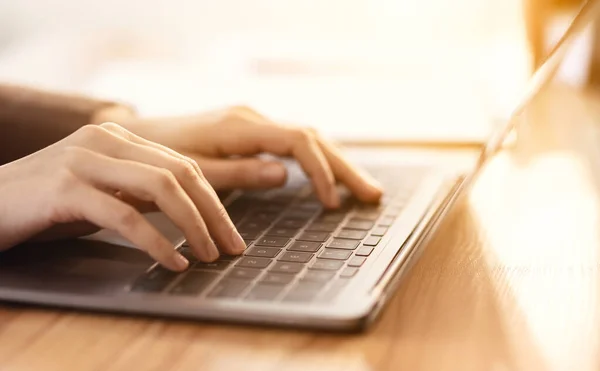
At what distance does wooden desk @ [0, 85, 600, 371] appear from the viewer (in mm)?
448

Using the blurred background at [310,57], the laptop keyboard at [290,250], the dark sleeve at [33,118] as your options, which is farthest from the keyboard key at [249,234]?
the blurred background at [310,57]

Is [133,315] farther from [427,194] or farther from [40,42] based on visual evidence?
[40,42]

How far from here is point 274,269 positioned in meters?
0.55

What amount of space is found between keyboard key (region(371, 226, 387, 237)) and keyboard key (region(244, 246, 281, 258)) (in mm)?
83

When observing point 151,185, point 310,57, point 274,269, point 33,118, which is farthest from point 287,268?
point 310,57

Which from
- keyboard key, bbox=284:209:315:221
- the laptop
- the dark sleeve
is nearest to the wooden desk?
the laptop

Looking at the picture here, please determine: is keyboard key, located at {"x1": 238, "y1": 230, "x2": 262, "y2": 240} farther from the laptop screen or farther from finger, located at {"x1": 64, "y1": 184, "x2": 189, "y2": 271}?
the laptop screen

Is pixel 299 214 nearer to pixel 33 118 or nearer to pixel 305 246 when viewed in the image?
pixel 305 246

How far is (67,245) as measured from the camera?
2.02 ft

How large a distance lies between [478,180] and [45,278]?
45 cm

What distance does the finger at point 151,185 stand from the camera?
0.55m

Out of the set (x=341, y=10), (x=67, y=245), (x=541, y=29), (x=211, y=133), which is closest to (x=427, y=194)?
(x=211, y=133)

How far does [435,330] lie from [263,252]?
0.16 meters

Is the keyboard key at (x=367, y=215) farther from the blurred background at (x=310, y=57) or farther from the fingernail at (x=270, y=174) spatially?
the blurred background at (x=310, y=57)
